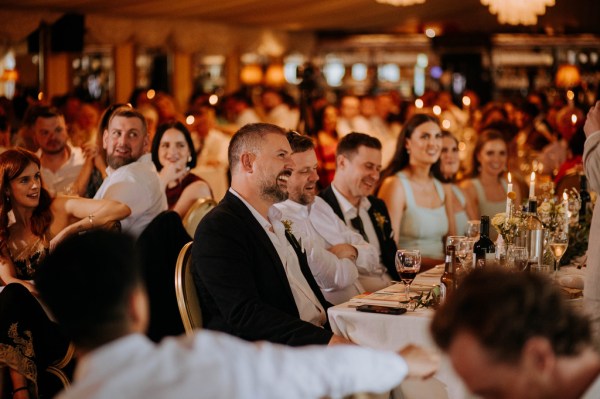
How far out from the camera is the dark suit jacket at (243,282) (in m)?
2.89

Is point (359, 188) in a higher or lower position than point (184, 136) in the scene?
lower

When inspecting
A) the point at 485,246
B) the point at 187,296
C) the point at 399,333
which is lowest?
the point at 399,333

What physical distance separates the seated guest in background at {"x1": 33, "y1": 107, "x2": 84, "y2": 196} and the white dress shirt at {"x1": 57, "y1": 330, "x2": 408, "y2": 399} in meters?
4.53

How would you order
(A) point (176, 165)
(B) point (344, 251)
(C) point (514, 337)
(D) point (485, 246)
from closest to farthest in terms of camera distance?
(C) point (514, 337)
(D) point (485, 246)
(B) point (344, 251)
(A) point (176, 165)

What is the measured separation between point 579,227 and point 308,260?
1646 mm

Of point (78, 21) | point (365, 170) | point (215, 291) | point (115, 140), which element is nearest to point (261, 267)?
point (215, 291)

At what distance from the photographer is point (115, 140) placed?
485 cm

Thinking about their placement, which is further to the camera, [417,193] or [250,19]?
[250,19]

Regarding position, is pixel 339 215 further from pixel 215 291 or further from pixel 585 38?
pixel 585 38

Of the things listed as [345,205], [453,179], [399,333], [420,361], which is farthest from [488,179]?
[420,361]

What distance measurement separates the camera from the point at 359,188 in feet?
14.8

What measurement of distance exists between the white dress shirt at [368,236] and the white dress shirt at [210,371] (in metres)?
2.52

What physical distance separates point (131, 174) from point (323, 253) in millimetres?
1399

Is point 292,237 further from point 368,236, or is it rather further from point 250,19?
point 250,19
